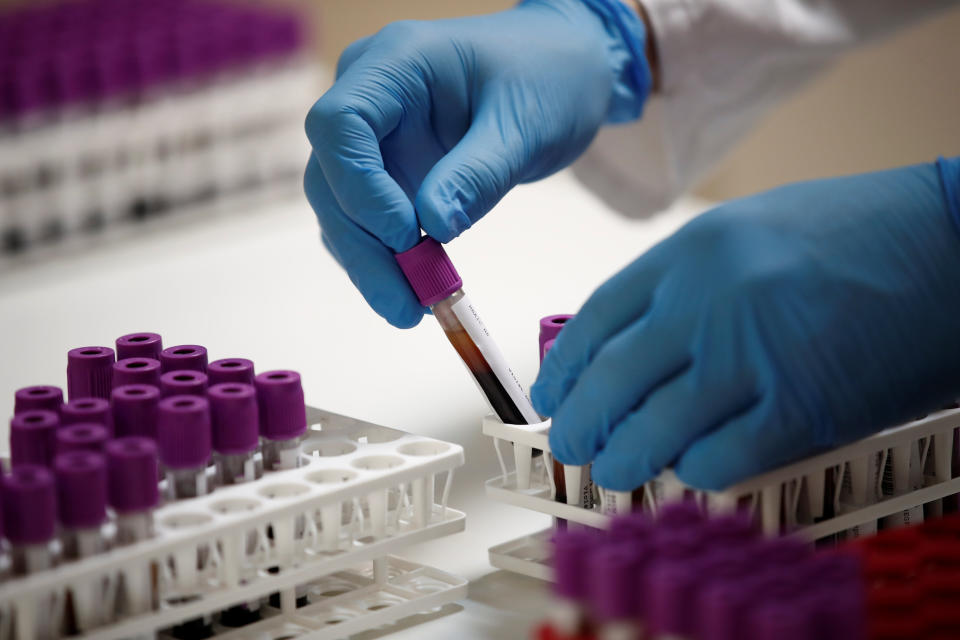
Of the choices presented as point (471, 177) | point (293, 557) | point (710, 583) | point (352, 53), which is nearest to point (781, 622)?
point (710, 583)

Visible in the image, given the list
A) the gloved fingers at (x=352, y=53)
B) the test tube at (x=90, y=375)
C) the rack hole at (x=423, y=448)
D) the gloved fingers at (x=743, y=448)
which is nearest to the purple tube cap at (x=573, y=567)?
the gloved fingers at (x=743, y=448)

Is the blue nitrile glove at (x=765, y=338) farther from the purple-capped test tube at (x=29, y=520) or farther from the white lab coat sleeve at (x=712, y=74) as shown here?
the white lab coat sleeve at (x=712, y=74)

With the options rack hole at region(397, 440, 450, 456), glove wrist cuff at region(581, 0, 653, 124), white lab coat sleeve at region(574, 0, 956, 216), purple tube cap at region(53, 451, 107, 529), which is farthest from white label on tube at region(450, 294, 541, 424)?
white lab coat sleeve at region(574, 0, 956, 216)

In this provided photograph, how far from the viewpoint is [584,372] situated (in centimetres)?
107

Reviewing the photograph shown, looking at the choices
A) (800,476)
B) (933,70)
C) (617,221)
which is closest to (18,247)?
(617,221)

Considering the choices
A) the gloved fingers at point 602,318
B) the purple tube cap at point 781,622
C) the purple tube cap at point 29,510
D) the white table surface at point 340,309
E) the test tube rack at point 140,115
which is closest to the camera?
the purple tube cap at point 781,622

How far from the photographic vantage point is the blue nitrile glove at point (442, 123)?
4.04 feet

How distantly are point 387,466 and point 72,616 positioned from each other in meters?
0.30

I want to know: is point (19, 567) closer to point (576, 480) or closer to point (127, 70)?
point (576, 480)

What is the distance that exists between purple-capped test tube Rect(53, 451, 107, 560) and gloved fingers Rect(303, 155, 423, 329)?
0.44 metres

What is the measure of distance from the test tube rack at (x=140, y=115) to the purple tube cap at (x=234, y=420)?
1.31 m

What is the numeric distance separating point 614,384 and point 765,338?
0.44ft

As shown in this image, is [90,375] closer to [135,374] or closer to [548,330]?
[135,374]

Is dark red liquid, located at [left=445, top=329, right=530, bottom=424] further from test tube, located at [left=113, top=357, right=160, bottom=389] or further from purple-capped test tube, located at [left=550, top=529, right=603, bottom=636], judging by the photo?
purple-capped test tube, located at [left=550, top=529, right=603, bottom=636]
